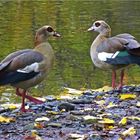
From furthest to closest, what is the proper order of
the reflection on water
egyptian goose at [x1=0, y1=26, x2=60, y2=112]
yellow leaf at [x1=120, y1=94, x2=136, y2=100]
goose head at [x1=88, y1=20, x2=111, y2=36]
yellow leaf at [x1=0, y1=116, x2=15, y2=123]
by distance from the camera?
1. the reflection on water
2. goose head at [x1=88, y1=20, x2=111, y2=36]
3. yellow leaf at [x1=120, y1=94, x2=136, y2=100]
4. egyptian goose at [x1=0, y1=26, x2=60, y2=112]
5. yellow leaf at [x1=0, y1=116, x2=15, y2=123]

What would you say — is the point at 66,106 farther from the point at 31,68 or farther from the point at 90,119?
the point at 90,119

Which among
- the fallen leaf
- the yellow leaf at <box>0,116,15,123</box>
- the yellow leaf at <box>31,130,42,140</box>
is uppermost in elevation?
the fallen leaf

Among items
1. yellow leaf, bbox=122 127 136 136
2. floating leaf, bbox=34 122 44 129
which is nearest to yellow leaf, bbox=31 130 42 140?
floating leaf, bbox=34 122 44 129

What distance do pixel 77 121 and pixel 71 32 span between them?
25.5 meters

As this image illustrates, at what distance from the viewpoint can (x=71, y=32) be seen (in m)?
34.8

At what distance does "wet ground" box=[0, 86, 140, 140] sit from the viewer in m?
8.77

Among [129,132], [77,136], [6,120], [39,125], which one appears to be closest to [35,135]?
[39,125]

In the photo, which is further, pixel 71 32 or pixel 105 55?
pixel 71 32

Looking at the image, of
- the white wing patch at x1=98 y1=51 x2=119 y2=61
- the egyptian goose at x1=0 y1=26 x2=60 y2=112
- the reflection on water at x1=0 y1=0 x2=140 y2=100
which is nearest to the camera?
the egyptian goose at x1=0 y1=26 x2=60 y2=112

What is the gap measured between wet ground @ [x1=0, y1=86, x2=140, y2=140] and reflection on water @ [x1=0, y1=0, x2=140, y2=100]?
22.5 feet

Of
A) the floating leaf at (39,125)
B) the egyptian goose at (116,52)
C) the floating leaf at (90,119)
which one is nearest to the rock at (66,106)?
the floating leaf at (90,119)

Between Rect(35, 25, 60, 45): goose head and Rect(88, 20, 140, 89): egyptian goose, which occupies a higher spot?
Rect(35, 25, 60, 45): goose head

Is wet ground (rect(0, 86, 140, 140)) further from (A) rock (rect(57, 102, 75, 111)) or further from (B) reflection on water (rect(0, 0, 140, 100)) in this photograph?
(B) reflection on water (rect(0, 0, 140, 100))

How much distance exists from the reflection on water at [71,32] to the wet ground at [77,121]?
686 cm
